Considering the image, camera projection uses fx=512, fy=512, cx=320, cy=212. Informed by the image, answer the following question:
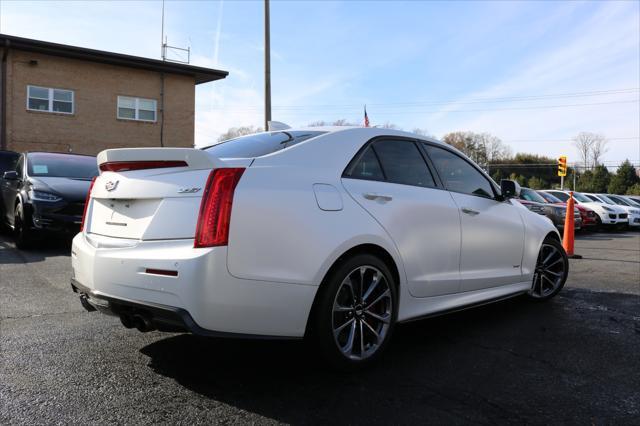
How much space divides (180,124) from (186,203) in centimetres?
2279

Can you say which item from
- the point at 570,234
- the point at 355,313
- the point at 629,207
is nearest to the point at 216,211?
the point at 355,313

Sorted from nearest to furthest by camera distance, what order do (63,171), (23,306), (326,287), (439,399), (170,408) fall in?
(170,408) < (439,399) < (326,287) < (23,306) < (63,171)

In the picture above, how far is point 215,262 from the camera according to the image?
2.66 metres

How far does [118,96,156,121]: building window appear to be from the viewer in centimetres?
2303

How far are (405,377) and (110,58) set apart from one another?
22589 mm

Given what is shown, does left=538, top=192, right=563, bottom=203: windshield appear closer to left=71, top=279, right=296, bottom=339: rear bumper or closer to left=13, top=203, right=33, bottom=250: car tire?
left=13, top=203, right=33, bottom=250: car tire

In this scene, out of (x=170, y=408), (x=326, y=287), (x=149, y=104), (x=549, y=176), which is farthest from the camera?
(x=549, y=176)

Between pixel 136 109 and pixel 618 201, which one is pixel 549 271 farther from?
pixel 136 109

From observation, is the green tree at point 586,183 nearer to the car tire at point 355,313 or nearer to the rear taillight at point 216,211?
the car tire at point 355,313

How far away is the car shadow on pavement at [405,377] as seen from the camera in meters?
2.68

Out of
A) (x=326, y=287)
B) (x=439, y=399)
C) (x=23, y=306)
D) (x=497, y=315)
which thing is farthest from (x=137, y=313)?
(x=497, y=315)

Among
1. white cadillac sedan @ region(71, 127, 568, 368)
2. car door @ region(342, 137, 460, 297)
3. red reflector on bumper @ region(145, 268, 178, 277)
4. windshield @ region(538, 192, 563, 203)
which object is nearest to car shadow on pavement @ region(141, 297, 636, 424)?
white cadillac sedan @ region(71, 127, 568, 368)

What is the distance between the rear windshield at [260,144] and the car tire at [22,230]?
528 cm

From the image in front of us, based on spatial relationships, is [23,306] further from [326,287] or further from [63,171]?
[63,171]
